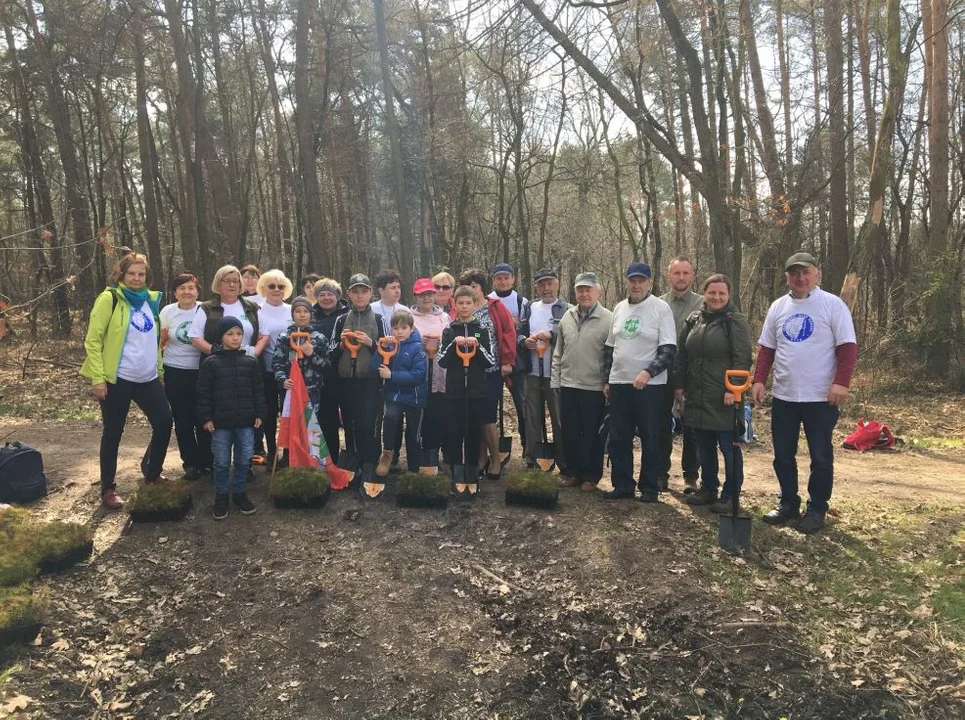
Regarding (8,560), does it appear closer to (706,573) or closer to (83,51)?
(706,573)

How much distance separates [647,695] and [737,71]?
11.8 meters

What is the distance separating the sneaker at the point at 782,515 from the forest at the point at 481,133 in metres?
4.48

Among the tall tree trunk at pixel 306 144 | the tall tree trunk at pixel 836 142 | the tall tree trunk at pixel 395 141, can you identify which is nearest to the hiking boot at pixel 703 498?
the tall tree trunk at pixel 395 141

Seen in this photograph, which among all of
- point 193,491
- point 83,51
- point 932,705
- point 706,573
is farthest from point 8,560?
point 83,51

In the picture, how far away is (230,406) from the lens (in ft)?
16.1

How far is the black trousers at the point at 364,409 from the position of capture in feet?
17.8

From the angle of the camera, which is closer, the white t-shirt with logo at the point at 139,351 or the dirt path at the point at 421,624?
the dirt path at the point at 421,624

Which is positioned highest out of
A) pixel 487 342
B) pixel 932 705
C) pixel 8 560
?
pixel 487 342

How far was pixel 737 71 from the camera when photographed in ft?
38.5

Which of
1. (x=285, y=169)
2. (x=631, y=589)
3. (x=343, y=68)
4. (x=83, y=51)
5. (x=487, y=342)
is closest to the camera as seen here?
(x=631, y=589)

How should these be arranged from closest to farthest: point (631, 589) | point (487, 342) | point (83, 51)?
1. point (631, 589)
2. point (487, 342)
3. point (83, 51)

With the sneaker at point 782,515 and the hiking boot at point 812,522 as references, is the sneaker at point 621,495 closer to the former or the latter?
the sneaker at point 782,515

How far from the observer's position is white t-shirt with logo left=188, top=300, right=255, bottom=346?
5227 millimetres

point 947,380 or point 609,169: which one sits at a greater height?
point 609,169
